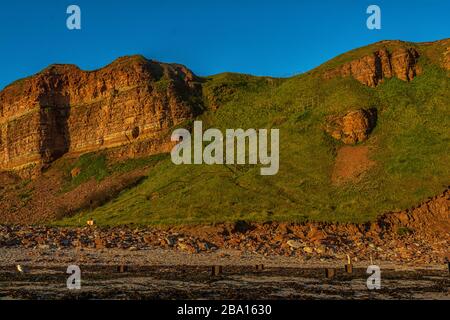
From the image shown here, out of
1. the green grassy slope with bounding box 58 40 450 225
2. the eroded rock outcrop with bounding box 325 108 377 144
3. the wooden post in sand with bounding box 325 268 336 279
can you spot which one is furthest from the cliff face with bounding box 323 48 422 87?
the wooden post in sand with bounding box 325 268 336 279

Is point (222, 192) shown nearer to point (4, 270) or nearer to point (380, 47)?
point (4, 270)

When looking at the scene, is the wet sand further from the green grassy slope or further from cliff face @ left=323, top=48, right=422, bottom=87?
cliff face @ left=323, top=48, right=422, bottom=87

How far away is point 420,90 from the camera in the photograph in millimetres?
63469

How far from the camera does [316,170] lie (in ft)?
176

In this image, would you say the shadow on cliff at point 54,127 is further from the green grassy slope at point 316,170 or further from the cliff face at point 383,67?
the cliff face at point 383,67

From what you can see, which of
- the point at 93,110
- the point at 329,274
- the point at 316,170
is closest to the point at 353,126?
the point at 316,170

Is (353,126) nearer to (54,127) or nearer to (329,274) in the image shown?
(329,274)

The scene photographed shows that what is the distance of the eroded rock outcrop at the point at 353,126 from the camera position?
2286 inches

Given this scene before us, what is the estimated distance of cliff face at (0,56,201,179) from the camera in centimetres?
8025

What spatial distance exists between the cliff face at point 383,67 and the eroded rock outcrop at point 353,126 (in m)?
8.78

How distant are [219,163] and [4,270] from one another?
3977cm

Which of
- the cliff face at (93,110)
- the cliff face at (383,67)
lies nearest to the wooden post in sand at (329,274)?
the cliff face at (383,67)

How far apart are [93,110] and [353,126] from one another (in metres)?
47.0
